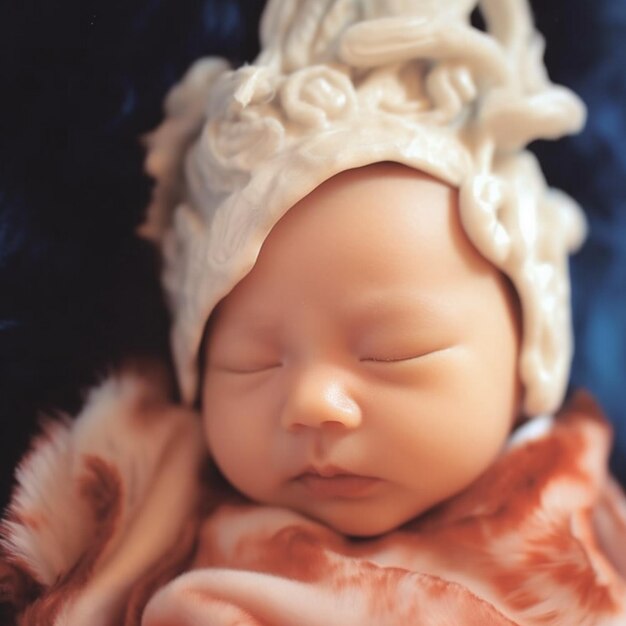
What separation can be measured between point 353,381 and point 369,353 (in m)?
0.03

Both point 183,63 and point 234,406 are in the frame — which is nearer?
point 234,406

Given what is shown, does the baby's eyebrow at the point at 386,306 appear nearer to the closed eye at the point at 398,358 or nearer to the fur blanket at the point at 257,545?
the closed eye at the point at 398,358

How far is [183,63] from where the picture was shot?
0.99 metres

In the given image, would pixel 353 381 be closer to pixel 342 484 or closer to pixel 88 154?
pixel 342 484

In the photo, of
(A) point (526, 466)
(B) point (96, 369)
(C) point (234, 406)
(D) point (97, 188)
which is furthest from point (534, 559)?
(D) point (97, 188)

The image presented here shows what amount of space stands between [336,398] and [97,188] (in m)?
0.38

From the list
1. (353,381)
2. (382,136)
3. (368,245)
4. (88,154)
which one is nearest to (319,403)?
(353,381)

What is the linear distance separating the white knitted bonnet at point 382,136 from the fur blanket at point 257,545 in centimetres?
9

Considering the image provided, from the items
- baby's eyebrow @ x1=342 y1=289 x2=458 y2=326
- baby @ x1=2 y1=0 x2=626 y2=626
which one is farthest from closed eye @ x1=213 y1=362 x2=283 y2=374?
baby's eyebrow @ x1=342 y1=289 x2=458 y2=326

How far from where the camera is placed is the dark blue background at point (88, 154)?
0.84 m

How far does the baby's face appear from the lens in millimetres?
788

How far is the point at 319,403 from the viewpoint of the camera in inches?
30.2

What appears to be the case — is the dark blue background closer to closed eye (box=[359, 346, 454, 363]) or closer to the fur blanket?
the fur blanket

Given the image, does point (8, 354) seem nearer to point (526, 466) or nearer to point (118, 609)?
point (118, 609)
